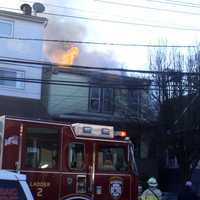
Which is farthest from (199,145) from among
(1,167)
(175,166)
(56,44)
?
(56,44)

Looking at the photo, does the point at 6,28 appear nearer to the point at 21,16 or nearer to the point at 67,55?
the point at 21,16

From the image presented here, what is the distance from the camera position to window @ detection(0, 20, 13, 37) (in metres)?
25.7

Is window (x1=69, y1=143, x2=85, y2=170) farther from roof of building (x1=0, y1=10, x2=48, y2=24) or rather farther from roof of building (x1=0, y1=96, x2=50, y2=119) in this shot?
roof of building (x1=0, y1=10, x2=48, y2=24)

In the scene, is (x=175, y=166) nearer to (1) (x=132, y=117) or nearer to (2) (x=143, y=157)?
(2) (x=143, y=157)

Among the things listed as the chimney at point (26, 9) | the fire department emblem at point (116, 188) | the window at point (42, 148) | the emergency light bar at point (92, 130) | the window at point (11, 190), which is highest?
the chimney at point (26, 9)

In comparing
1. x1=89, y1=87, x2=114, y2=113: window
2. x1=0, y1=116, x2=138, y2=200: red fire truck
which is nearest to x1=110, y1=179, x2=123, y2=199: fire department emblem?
x1=0, y1=116, x2=138, y2=200: red fire truck

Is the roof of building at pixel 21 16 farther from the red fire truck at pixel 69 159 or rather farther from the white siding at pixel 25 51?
the red fire truck at pixel 69 159

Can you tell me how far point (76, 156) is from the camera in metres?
12.3

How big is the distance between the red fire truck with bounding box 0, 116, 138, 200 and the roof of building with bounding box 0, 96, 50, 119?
32.8 ft

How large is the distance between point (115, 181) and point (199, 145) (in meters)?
10.5

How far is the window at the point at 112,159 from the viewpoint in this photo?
1259 cm

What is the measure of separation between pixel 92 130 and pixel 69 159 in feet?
2.81

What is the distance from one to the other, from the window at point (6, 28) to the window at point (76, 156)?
46.8 feet

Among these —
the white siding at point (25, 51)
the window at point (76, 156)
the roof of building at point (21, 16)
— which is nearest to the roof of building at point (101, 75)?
the white siding at point (25, 51)
